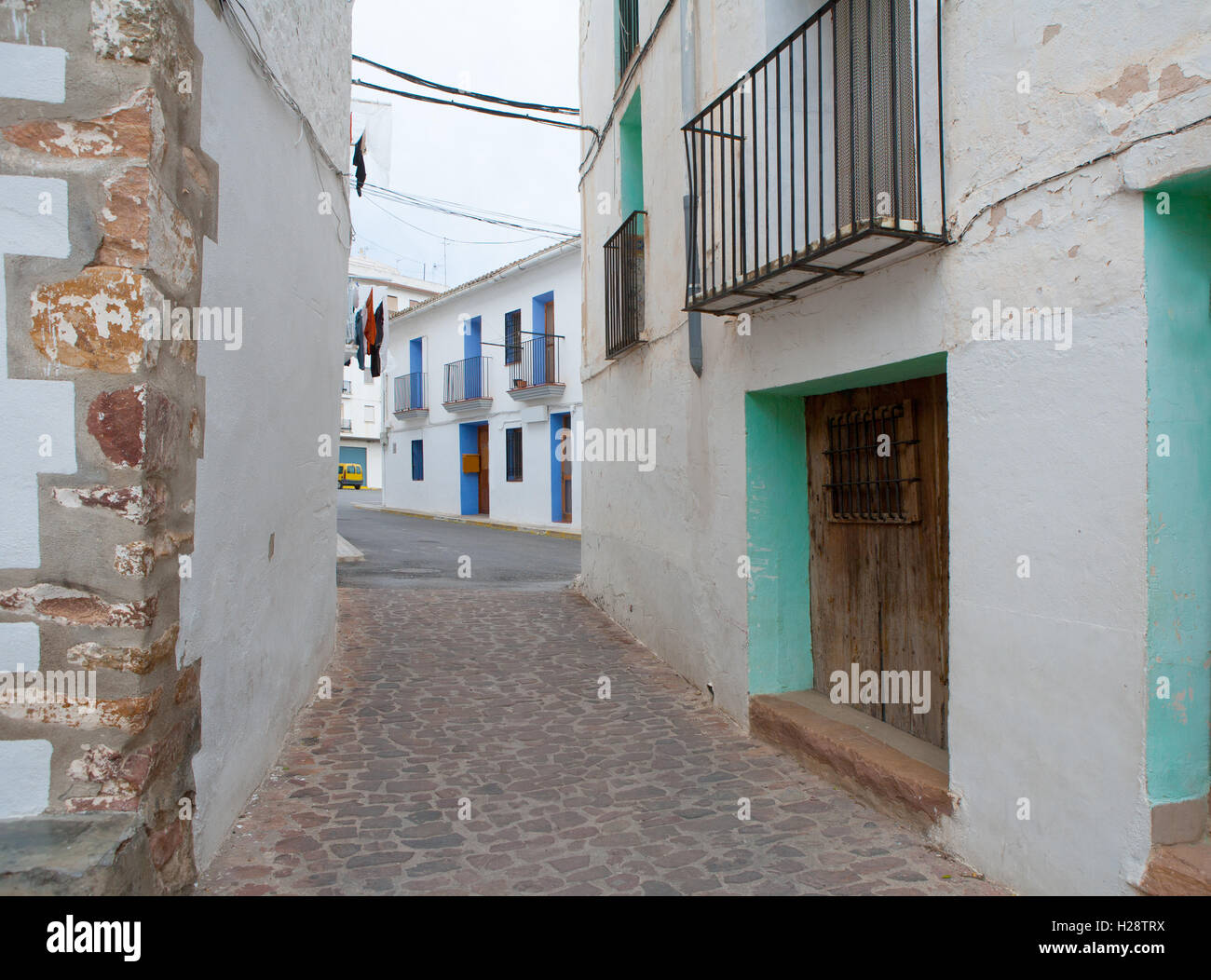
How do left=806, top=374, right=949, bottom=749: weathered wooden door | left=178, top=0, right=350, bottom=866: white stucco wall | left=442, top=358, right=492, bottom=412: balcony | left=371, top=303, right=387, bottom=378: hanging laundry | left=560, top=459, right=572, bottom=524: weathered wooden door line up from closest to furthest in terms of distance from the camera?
left=178, top=0, right=350, bottom=866: white stucco wall < left=806, top=374, right=949, bottom=749: weathered wooden door < left=371, top=303, right=387, bottom=378: hanging laundry < left=560, top=459, right=572, bottom=524: weathered wooden door < left=442, top=358, right=492, bottom=412: balcony

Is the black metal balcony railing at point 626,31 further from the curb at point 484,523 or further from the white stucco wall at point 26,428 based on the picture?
the curb at point 484,523

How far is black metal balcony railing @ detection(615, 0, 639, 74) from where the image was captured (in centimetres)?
706

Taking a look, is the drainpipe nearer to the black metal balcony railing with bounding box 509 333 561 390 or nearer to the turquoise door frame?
the turquoise door frame

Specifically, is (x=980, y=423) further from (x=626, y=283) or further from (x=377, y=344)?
(x=377, y=344)

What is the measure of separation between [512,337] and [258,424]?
1555cm

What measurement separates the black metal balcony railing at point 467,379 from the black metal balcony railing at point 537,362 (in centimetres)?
148

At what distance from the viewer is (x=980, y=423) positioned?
2893mm

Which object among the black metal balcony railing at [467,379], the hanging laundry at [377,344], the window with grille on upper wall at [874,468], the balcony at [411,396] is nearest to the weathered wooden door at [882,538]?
the window with grille on upper wall at [874,468]

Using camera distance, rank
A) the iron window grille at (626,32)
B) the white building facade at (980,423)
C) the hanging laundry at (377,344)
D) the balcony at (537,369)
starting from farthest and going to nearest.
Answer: the balcony at (537,369), the hanging laundry at (377,344), the iron window grille at (626,32), the white building facade at (980,423)

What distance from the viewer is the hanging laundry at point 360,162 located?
7.36 meters

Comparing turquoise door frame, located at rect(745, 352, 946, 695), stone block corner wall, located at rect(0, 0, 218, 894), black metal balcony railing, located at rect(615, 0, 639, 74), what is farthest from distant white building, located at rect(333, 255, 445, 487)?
stone block corner wall, located at rect(0, 0, 218, 894)

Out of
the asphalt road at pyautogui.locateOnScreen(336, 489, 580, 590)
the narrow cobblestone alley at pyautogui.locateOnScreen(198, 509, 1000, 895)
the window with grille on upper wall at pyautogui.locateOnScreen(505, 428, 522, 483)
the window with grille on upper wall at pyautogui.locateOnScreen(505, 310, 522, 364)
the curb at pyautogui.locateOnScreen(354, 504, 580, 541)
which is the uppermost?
the window with grille on upper wall at pyautogui.locateOnScreen(505, 310, 522, 364)
